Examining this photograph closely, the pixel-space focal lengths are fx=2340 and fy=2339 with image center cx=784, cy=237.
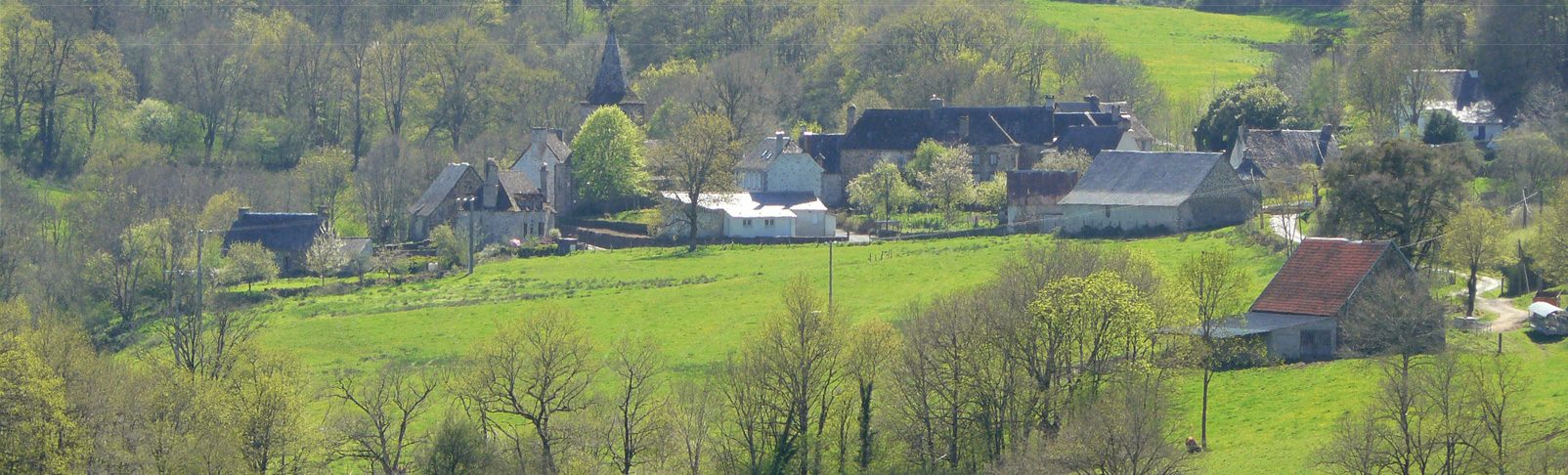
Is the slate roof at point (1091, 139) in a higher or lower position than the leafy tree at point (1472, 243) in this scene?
higher

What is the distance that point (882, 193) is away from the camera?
87438mm

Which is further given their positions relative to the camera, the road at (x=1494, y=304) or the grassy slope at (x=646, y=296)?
the grassy slope at (x=646, y=296)

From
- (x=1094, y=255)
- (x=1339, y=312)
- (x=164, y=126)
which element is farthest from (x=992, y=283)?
(x=164, y=126)

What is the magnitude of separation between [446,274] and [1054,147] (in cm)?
2624

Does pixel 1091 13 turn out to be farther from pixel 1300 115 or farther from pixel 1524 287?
pixel 1524 287

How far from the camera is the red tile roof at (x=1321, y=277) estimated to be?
57688 mm

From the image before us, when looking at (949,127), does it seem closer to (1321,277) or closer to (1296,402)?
(1321,277)

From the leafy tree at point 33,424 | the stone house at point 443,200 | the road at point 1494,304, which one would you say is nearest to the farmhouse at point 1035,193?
the road at point 1494,304

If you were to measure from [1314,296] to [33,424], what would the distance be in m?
30.5

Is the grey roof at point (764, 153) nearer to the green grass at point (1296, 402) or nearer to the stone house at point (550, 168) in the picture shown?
the stone house at point (550, 168)

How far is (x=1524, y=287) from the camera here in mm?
61594

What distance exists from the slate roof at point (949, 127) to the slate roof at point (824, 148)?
0.41 meters

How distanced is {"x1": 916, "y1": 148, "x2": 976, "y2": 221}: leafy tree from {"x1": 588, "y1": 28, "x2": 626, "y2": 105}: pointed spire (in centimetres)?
2305

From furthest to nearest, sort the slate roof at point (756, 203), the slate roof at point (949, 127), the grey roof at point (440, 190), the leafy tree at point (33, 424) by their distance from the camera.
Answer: the slate roof at point (949, 127) → the grey roof at point (440, 190) → the slate roof at point (756, 203) → the leafy tree at point (33, 424)
